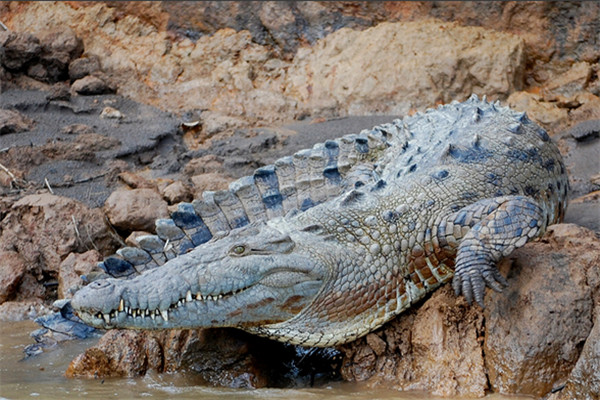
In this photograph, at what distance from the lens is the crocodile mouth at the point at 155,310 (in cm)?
344

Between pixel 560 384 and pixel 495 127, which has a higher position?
pixel 495 127

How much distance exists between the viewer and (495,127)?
4.84 m

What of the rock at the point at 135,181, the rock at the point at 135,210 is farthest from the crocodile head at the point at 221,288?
the rock at the point at 135,181

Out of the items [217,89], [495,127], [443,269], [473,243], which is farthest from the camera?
[217,89]

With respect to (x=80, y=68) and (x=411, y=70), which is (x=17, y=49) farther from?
(x=411, y=70)

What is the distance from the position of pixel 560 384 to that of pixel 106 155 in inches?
199

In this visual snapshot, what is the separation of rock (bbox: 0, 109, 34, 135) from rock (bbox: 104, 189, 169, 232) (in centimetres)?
187

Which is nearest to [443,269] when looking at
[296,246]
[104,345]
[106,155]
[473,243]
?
[473,243]

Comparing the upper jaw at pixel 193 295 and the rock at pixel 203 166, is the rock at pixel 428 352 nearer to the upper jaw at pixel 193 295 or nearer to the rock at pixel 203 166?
the upper jaw at pixel 193 295

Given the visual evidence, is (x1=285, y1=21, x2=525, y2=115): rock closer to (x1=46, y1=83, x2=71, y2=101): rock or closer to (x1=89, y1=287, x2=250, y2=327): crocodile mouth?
(x1=46, y1=83, x2=71, y2=101): rock

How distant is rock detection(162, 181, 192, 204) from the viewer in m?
6.25

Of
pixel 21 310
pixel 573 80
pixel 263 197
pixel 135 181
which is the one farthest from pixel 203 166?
pixel 573 80

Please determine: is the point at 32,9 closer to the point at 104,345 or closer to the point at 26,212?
the point at 26,212

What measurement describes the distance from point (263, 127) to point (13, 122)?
7.90ft
